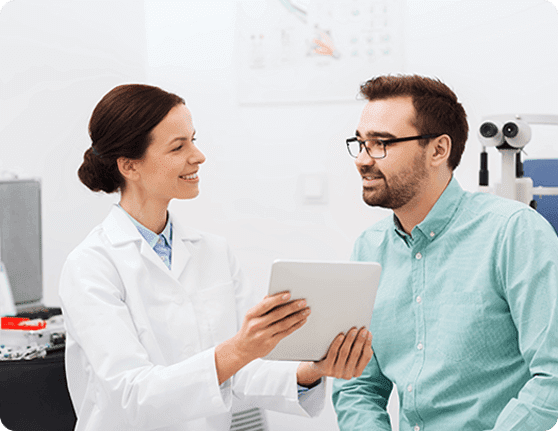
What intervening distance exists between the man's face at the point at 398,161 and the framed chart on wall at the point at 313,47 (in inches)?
36.2

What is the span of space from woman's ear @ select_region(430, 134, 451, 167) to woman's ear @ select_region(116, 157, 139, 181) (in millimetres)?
672

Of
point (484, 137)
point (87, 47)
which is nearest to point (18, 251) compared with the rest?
point (87, 47)

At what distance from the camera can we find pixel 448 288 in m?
1.19

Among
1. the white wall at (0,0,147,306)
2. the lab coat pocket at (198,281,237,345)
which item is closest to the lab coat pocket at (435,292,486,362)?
the lab coat pocket at (198,281,237,345)

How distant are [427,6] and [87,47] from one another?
135cm

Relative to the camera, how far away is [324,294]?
1.01 metres

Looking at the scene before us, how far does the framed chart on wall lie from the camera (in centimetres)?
213

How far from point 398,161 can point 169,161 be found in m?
0.52

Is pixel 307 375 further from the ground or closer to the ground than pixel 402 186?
closer to the ground

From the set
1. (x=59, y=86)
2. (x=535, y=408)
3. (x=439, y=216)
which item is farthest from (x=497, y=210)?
(x=59, y=86)

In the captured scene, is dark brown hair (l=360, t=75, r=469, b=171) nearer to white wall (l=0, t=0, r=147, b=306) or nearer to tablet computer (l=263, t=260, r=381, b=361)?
tablet computer (l=263, t=260, r=381, b=361)

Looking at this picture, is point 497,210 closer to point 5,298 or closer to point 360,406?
point 360,406

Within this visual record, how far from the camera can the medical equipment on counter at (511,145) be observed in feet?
4.88

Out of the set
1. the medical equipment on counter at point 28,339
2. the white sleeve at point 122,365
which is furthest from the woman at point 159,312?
the medical equipment on counter at point 28,339
